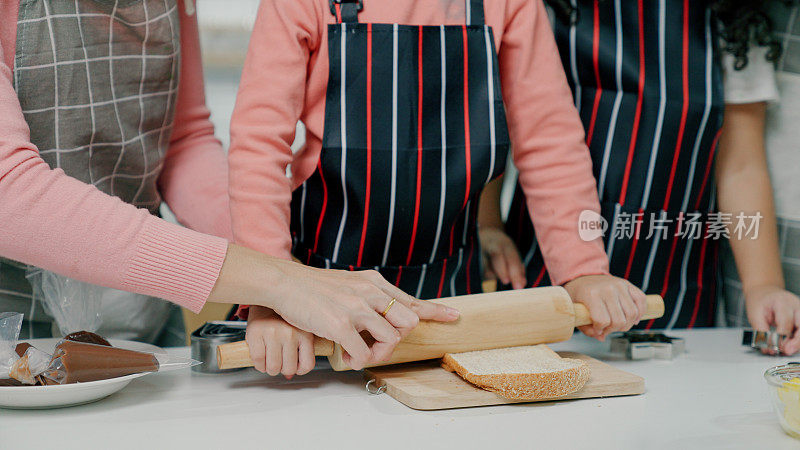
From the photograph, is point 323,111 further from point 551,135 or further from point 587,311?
point 587,311

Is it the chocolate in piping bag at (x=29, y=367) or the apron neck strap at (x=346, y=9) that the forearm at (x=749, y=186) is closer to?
the apron neck strap at (x=346, y=9)

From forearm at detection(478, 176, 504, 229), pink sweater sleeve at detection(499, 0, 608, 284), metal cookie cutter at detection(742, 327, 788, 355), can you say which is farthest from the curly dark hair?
metal cookie cutter at detection(742, 327, 788, 355)

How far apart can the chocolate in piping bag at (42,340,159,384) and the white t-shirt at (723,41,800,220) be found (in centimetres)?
97

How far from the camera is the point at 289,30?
0.94 metres

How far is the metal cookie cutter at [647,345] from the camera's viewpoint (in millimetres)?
977

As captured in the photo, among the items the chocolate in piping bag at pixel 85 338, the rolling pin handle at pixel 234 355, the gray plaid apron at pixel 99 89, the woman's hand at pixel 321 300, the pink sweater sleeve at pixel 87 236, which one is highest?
the gray plaid apron at pixel 99 89

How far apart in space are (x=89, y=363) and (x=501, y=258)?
708mm

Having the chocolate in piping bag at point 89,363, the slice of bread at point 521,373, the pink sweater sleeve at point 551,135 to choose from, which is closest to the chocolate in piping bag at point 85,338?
the chocolate in piping bag at point 89,363

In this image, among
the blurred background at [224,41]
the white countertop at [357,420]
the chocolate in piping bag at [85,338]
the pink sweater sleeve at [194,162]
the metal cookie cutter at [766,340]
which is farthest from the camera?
the blurred background at [224,41]

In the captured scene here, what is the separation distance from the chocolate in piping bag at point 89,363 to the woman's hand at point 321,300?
0.10m

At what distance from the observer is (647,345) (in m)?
0.98

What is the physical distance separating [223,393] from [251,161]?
0.91ft

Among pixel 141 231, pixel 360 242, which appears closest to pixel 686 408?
pixel 360 242

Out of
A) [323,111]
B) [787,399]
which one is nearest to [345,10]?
[323,111]
